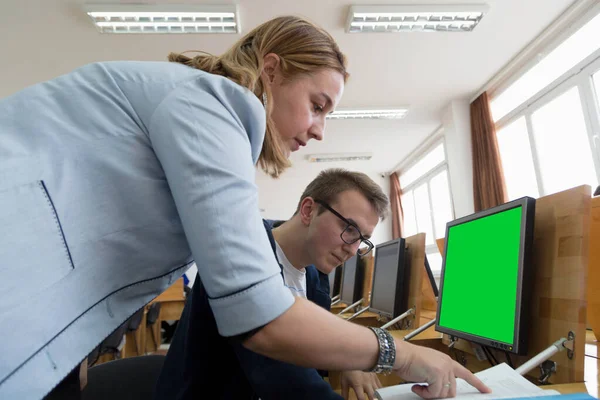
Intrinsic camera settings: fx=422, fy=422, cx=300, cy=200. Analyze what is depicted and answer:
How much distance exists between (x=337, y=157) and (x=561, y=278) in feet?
22.1

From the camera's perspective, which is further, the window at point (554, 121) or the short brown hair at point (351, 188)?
the window at point (554, 121)

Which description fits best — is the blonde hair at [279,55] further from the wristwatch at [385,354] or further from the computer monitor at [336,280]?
the computer monitor at [336,280]

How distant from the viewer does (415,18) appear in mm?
3797

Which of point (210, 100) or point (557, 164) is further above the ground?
point (557, 164)

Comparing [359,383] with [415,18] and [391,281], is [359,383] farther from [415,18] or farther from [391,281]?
[415,18]

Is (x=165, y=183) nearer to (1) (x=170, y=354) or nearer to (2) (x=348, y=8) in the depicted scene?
(1) (x=170, y=354)

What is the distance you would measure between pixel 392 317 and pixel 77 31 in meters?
3.59

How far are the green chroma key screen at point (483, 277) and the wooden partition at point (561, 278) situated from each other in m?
0.05

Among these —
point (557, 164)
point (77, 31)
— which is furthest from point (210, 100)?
point (557, 164)

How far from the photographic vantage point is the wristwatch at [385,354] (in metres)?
0.59

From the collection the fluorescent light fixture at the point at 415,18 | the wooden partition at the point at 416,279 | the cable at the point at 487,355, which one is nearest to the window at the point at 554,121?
the fluorescent light fixture at the point at 415,18

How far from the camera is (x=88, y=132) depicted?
0.59 m

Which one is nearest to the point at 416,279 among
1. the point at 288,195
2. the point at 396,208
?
the point at 396,208

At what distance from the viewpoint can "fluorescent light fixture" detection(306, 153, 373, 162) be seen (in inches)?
289
